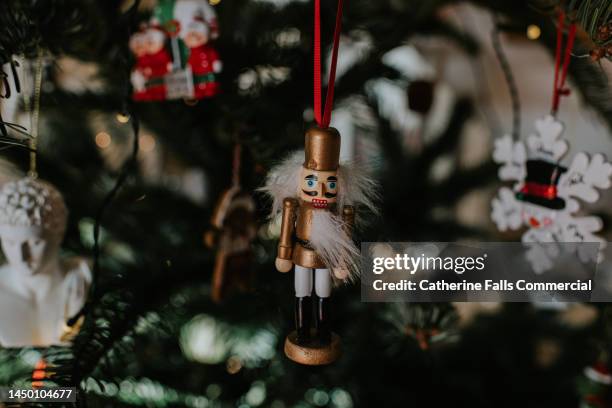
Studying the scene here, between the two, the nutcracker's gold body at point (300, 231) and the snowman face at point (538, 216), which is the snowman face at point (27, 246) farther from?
the snowman face at point (538, 216)

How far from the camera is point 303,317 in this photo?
432mm

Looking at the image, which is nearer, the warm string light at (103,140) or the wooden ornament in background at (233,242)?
the wooden ornament in background at (233,242)

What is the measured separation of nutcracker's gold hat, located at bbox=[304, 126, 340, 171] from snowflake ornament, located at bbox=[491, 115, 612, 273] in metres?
0.29

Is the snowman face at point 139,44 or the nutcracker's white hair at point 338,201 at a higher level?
the snowman face at point 139,44

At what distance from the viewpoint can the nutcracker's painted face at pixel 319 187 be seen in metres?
0.39

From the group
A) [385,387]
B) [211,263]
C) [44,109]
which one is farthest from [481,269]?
[44,109]

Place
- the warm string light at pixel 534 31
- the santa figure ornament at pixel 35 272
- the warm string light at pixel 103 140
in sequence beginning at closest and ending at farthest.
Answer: the santa figure ornament at pixel 35 272 < the warm string light at pixel 534 31 < the warm string light at pixel 103 140

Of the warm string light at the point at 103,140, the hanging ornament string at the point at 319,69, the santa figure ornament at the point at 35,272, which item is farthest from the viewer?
the warm string light at the point at 103,140

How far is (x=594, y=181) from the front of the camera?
1.70ft

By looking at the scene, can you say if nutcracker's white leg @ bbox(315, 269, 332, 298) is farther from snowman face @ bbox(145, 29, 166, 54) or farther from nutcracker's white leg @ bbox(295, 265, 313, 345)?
snowman face @ bbox(145, 29, 166, 54)

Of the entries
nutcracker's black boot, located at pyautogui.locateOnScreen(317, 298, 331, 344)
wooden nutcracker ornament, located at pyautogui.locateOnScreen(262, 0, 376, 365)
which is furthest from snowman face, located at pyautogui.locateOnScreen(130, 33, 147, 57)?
nutcracker's black boot, located at pyautogui.locateOnScreen(317, 298, 331, 344)

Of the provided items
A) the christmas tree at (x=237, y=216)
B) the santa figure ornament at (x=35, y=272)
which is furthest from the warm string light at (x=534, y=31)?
the santa figure ornament at (x=35, y=272)

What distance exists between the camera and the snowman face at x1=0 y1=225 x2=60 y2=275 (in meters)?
0.49

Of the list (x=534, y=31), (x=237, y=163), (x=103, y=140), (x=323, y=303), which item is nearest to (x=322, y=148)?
(x=323, y=303)
